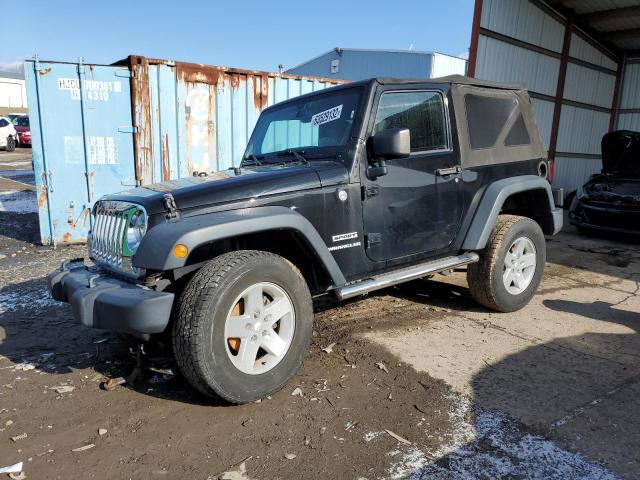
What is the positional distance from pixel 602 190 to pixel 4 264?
945 cm

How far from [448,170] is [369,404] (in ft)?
6.71

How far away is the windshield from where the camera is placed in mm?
3611

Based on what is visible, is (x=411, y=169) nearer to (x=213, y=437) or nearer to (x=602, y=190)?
(x=213, y=437)

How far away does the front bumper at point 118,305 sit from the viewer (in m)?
2.64

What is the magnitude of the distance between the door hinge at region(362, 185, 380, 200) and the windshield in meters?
0.37

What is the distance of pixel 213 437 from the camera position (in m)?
2.64

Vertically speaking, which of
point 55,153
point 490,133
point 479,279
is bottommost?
point 479,279

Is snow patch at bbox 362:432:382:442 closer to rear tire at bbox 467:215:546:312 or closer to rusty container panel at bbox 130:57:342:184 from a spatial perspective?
rear tire at bbox 467:215:546:312

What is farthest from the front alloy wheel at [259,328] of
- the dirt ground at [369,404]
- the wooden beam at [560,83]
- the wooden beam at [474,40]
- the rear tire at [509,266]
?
the wooden beam at [560,83]

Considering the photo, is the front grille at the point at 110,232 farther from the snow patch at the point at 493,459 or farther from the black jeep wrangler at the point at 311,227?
the snow patch at the point at 493,459

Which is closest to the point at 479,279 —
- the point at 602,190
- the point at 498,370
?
the point at 498,370

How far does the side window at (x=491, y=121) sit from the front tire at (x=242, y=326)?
2292mm

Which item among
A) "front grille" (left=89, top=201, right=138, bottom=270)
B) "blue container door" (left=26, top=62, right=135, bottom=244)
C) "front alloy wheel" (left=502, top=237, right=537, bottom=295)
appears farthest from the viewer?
"blue container door" (left=26, top=62, right=135, bottom=244)

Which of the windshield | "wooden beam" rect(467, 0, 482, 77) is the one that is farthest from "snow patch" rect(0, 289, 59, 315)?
"wooden beam" rect(467, 0, 482, 77)
